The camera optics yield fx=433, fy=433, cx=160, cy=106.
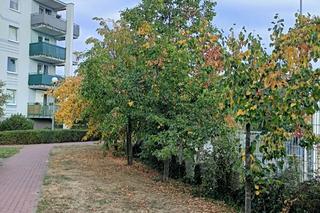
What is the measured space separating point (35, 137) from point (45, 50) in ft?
38.7

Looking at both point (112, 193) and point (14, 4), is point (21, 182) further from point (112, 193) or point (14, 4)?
point (14, 4)

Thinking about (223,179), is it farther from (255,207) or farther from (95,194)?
(95,194)

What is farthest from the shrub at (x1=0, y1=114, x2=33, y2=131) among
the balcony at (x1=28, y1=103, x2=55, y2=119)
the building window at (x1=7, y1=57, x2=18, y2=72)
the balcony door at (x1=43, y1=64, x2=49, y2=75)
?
the balcony door at (x1=43, y1=64, x2=49, y2=75)

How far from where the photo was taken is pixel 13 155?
2112cm

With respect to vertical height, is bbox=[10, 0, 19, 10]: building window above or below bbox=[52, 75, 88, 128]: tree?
above

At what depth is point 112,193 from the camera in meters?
11.3

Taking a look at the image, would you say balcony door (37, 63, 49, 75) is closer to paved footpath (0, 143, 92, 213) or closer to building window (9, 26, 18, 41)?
building window (9, 26, 18, 41)

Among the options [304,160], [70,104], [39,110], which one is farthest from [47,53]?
[304,160]

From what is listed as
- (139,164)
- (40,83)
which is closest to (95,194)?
(139,164)

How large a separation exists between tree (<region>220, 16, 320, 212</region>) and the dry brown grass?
3642 mm

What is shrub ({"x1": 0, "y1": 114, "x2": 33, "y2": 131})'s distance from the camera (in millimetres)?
32656

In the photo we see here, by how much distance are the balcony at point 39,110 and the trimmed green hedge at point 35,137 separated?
20.0 feet

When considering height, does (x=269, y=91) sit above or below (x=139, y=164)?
above

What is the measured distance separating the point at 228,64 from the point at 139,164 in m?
12.1
